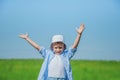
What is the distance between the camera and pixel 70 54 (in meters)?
5.48

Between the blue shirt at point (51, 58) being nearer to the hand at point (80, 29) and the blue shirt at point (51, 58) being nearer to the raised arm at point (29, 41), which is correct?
the raised arm at point (29, 41)

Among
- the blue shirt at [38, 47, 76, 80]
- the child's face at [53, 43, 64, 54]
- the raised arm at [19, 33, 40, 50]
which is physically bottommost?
the blue shirt at [38, 47, 76, 80]

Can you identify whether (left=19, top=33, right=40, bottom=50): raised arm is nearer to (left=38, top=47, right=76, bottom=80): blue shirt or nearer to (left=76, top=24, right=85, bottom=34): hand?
(left=38, top=47, right=76, bottom=80): blue shirt

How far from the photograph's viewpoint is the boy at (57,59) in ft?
17.4

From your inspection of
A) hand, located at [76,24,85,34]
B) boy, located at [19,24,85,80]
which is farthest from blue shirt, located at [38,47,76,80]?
hand, located at [76,24,85,34]

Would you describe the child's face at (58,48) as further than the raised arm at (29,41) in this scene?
No

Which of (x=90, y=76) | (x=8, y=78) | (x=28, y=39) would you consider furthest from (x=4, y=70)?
(x=28, y=39)

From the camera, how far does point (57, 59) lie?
5383 millimetres

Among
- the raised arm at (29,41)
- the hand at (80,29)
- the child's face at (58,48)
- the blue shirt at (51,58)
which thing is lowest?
the blue shirt at (51,58)

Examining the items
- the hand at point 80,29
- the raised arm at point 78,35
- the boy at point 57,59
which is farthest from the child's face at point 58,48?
the hand at point 80,29

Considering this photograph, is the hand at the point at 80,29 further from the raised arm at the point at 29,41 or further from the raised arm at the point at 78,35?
the raised arm at the point at 29,41

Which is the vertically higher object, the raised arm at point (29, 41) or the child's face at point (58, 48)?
the raised arm at point (29, 41)

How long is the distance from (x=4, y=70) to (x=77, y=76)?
2.20 m

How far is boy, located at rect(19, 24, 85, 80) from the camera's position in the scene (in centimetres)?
532
